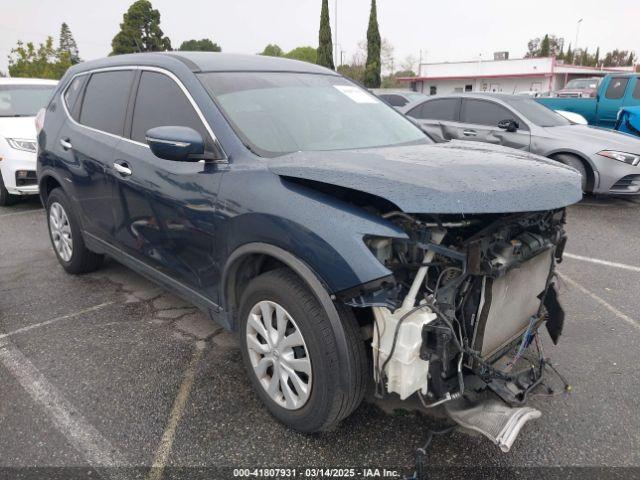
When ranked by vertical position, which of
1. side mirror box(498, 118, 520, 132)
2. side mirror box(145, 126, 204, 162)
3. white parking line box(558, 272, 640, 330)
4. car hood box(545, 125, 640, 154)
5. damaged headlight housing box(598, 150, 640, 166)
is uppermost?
side mirror box(145, 126, 204, 162)

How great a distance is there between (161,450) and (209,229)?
1112mm

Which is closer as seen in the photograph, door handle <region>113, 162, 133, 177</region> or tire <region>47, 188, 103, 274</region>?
door handle <region>113, 162, 133, 177</region>

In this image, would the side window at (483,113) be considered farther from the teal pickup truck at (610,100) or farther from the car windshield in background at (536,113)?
the teal pickup truck at (610,100)

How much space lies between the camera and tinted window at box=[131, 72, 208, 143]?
2.92m

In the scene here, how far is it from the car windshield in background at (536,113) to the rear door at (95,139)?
6.27 m

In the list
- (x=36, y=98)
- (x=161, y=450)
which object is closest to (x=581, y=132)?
(x=161, y=450)

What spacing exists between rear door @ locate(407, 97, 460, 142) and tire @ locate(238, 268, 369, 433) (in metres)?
6.40

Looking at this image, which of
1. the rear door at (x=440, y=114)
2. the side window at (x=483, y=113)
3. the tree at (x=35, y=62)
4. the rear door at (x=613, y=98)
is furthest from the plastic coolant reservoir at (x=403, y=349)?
the tree at (x=35, y=62)

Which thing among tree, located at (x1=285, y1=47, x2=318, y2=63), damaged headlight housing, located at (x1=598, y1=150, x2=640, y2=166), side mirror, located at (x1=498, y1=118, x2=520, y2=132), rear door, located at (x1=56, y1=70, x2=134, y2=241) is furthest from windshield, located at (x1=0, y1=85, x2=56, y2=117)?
tree, located at (x1=285, y1=47, x2=318, y2=63)

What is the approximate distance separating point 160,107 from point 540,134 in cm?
608

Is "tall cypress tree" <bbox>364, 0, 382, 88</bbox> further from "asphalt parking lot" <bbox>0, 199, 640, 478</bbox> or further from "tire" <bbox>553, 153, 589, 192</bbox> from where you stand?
"asphalt parking lot" <bbox>0, 199, 640, 478</bbox>

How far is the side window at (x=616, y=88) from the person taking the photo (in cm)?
1098

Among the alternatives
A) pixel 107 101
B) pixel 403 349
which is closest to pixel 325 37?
pixel 107 101

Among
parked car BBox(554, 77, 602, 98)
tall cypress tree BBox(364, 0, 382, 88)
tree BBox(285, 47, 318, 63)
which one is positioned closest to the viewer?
parked car BBox(554, 77, 602, 98)
